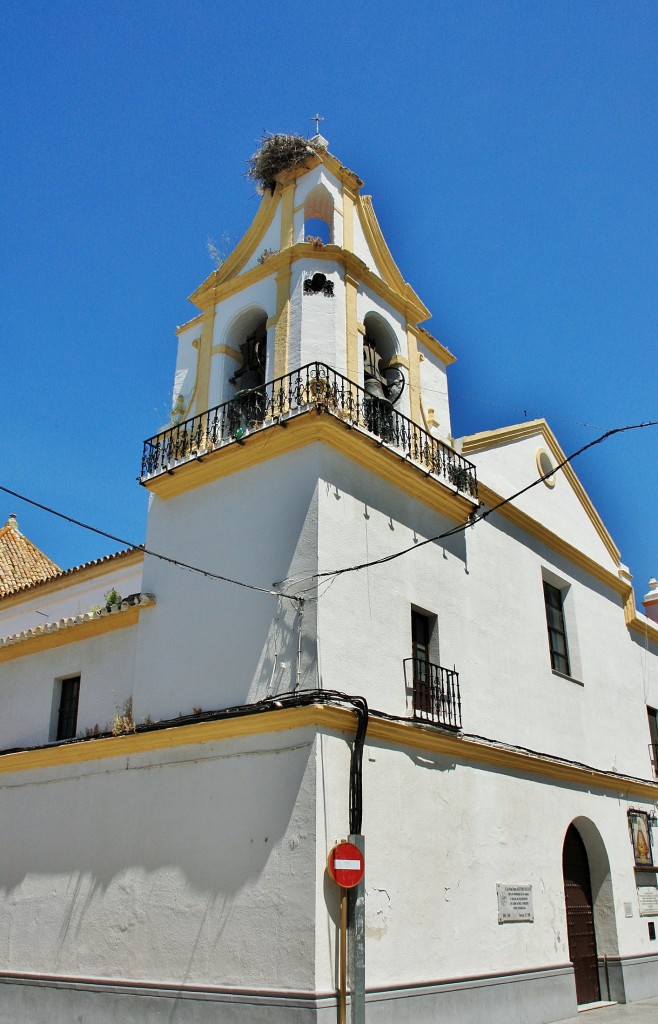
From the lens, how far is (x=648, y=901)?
49.7 ft

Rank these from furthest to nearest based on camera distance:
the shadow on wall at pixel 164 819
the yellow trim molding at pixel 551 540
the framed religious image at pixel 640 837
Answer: the framed religious image at pixel 640 837
the yellow trim molding at pixel 551 540
the shadow on wall at pixel 164 819

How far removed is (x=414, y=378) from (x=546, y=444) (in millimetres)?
4846

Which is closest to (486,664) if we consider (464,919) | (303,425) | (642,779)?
(464,919)

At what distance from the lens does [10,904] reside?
12352 mm

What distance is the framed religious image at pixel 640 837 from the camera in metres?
15.4

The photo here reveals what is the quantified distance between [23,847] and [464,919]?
631 cm

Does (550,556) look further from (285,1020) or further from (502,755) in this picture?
(285,1020)

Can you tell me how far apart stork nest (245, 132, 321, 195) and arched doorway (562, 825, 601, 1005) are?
38.6ft

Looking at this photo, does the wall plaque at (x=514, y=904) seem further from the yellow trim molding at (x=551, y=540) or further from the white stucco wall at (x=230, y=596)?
the yellow trim molding at (x=551, y=540)

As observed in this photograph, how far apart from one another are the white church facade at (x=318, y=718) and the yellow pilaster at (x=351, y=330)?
0.06m

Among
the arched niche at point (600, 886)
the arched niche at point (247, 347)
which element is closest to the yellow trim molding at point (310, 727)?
the arched niche at point (600, 886)

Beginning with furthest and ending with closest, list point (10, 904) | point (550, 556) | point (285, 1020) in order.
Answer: point (550, 556)
point (10, 904)
point (285, 1020)

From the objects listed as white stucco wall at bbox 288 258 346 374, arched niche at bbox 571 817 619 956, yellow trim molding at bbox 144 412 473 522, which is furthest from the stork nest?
arched niche at bbox 571 817 619 956

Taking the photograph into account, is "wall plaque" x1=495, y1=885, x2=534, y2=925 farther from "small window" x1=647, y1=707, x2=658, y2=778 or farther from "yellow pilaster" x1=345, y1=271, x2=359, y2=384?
"yellow pilaster" x1=345, y1=271, x2=359, y2=384
